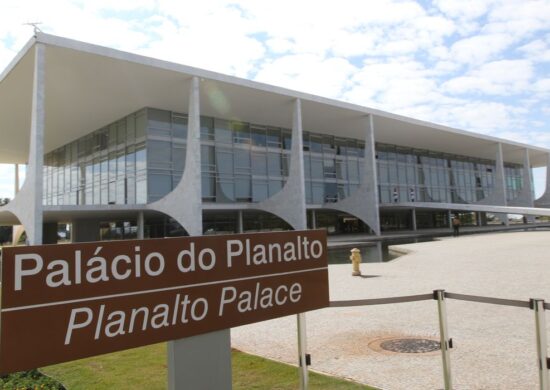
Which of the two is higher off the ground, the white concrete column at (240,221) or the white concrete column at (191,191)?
the white concrete column at (191,191)

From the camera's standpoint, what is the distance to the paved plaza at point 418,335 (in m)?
5.04

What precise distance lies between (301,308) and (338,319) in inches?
183

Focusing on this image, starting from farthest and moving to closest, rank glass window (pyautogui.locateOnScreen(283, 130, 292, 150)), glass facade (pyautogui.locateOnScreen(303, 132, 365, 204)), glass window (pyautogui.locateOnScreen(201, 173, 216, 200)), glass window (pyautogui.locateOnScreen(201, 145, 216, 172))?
1. glass facade (pyautogui.locateOnScreen(303, 132, 365, 204))
2. glass window (pyautogui.locateOnScreen(283, 130, 292, 150))
3. glass window (pyautogui.locateOnScreen(201, 145, 216, 172))
4. glass window (pyautogui.locateOnScreen(201, 173, 216, 200))

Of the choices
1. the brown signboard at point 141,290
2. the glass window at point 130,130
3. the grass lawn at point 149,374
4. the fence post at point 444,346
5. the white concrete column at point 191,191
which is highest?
the glass window at point 130,130

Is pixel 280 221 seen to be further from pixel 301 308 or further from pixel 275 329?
pixel 301 308

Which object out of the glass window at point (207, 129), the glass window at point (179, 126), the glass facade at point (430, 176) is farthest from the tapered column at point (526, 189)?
the glass window at point (179, 126)

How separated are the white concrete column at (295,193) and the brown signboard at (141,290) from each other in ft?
92.1

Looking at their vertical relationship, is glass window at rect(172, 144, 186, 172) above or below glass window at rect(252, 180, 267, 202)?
above

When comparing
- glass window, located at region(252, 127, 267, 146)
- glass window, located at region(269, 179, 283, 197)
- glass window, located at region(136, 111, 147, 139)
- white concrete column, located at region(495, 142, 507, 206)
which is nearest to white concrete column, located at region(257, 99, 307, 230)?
glass window, located at region(269, 179, 283, 197)

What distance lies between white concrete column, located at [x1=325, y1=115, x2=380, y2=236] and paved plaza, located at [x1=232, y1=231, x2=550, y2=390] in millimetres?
25238

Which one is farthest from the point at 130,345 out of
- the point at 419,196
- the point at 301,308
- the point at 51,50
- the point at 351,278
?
the point at 419,196

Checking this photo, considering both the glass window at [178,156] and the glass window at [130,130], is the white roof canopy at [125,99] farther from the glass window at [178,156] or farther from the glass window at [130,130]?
the glass window at [178,156]

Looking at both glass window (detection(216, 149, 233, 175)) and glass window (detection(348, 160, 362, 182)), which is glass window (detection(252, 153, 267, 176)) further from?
glass window (detection(348, 160, 362, 182))

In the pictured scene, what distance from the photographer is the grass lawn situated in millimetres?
4941
